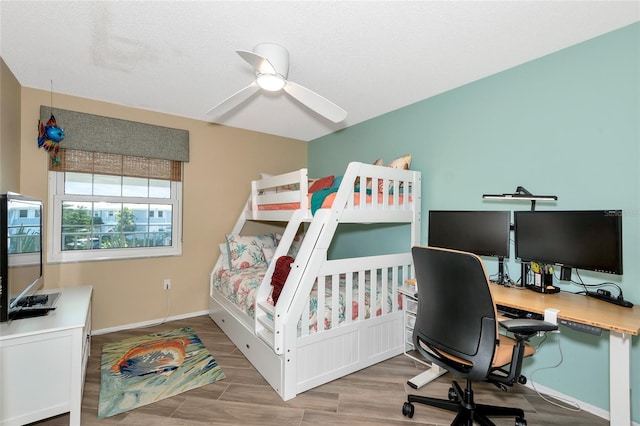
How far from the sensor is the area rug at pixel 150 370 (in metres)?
1.90

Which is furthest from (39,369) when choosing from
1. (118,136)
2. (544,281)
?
(544,281)

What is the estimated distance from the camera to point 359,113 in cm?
316

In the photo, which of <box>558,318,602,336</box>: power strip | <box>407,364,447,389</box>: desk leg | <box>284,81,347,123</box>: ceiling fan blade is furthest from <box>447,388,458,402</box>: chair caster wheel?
<box>284,81,347,123</box>: ceiling fan blade

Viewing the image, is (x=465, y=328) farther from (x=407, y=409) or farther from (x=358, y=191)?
(x=358, y=191)

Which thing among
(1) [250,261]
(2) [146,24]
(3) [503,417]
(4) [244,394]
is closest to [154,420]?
(4) [244,394]

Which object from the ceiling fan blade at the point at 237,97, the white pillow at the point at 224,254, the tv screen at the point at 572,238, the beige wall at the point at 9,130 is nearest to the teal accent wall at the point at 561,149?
the tv screen at the point at 572,238

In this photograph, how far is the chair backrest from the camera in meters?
1.35

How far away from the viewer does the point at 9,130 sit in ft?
7.40

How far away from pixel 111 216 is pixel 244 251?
140 centimetres

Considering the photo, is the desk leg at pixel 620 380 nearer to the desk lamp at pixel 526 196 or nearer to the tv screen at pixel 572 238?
the tv screen at pixel 572 238

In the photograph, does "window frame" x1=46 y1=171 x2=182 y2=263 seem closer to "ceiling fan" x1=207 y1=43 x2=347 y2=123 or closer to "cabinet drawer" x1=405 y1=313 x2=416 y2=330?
"ceiling fan" x1=207 y1=43 x2=347 y2=123

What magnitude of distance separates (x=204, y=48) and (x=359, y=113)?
1.72m

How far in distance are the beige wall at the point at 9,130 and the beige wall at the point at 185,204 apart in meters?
0.14

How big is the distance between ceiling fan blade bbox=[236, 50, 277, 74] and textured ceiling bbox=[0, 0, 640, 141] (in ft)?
0.75
